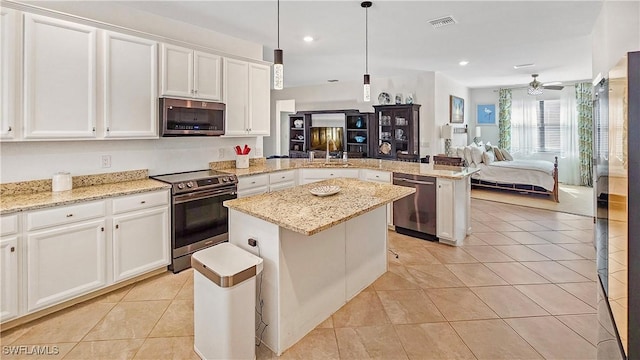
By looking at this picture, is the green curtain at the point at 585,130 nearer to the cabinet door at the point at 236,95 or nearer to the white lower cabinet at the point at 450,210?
the white lower cabinet at the point at 450,210

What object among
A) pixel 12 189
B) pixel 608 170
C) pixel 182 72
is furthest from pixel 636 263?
pixel 12 189

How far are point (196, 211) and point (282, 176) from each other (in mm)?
1344

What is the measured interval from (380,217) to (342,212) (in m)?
1.04

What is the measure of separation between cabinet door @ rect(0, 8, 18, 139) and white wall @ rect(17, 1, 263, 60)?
40cm

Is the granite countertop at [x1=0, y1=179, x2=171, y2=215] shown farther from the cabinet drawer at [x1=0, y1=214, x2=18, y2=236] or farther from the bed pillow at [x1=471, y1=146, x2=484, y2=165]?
the bed pillow at [x1=471, y1=146, x2=484, y2=165]

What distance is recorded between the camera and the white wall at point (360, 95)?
22.4 feet

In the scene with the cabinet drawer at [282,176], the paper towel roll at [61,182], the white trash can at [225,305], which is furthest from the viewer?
the cabinet drawer at [282,176]

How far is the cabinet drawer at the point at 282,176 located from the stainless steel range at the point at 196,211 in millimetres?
625

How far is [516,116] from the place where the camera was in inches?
360

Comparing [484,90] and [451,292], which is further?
[484,90]

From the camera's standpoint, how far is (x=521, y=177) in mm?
6848

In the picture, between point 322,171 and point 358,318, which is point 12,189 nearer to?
point 358,318

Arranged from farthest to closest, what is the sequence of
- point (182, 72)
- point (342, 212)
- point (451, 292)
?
point (182, 72)
point (451, 292)
point (342, 212)

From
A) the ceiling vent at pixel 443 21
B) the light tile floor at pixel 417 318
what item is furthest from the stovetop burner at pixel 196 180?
the ceiling vent at pixel 443 21
